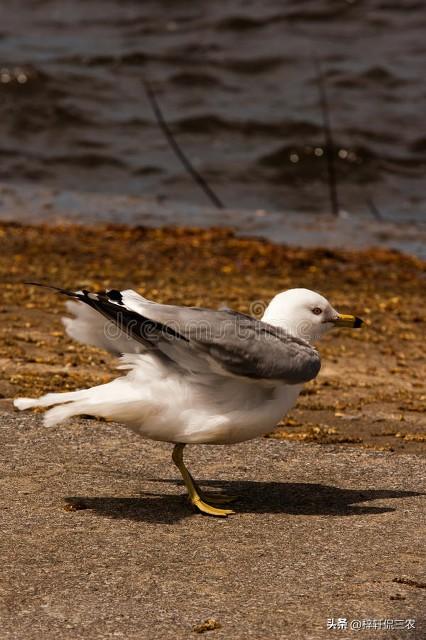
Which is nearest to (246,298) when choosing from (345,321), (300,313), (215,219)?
(345,321)

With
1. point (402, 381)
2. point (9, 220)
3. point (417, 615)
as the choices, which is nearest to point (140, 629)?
point (417, 615)

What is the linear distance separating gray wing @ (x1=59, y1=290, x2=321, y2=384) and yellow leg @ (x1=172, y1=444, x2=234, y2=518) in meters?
0.48

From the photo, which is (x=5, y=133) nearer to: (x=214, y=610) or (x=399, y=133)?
(x=399, y=133)

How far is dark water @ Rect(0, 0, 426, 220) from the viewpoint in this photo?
55.1 feet

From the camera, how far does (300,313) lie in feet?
18.0

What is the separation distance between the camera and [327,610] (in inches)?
170

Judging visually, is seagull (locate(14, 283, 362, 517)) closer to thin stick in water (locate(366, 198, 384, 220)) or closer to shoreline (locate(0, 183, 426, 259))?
shoreline (locate(0, 183, 426, 259))

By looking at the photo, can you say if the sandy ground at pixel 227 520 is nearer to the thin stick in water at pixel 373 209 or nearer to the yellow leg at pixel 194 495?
the yellow leg at pixel 194 495

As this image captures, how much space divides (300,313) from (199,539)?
1.14m

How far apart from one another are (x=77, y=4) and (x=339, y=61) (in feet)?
22.4

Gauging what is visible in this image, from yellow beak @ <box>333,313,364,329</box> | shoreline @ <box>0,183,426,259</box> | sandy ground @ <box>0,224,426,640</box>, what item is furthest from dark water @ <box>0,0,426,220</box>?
yellow beak @ <box>333,313,364,329</box>

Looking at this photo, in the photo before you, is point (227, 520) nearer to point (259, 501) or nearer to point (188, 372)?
point (259, 501)

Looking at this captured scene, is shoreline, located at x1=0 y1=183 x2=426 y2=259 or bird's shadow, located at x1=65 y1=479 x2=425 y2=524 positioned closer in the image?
bird's shadow, located at x1=65 y1=479 x2=425 y2=524

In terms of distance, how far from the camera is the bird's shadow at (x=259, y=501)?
5.32m
